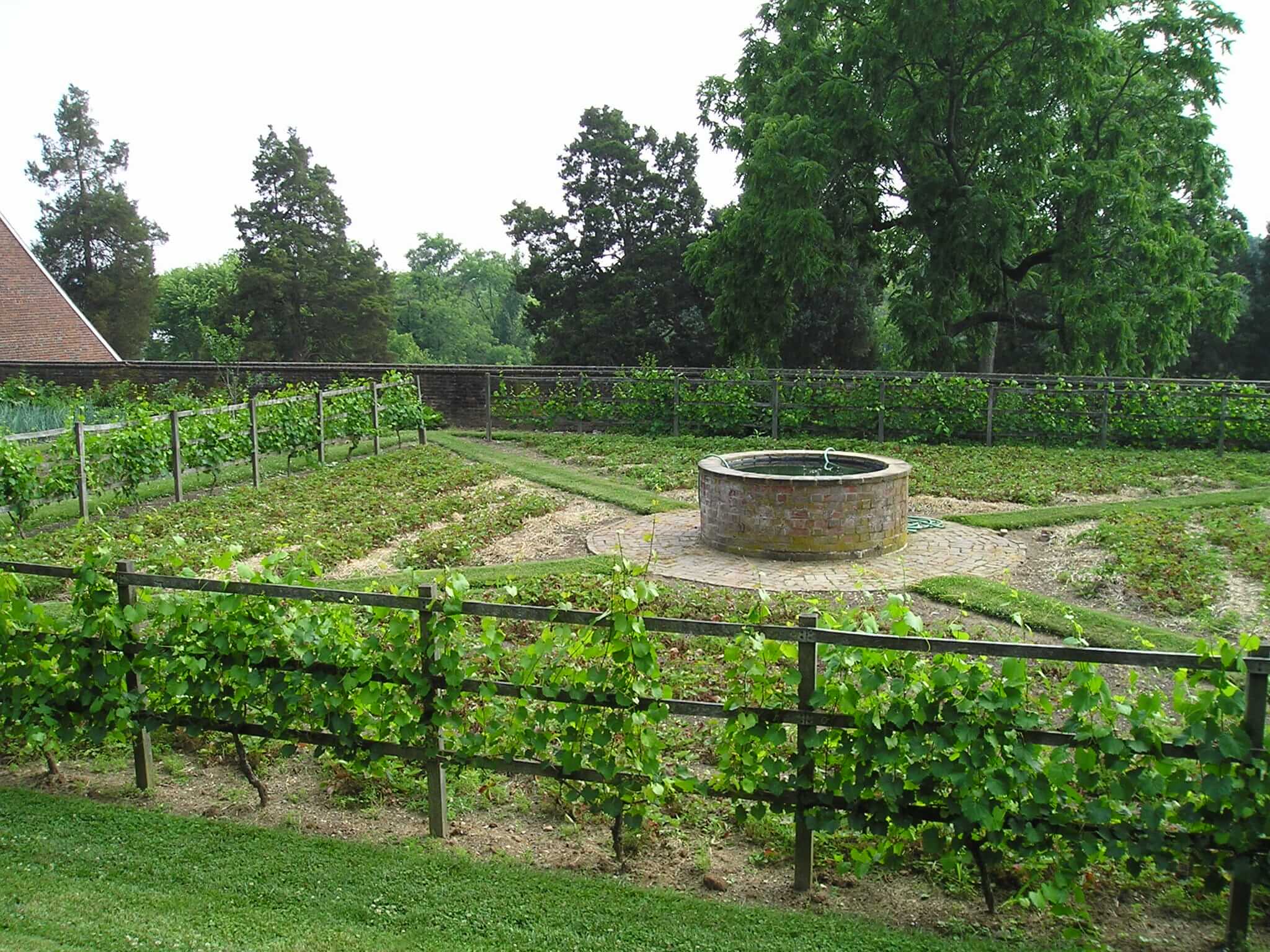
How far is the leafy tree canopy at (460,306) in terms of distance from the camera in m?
59.9

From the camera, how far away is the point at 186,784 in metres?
4.70

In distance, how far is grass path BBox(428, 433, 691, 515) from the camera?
11773mm

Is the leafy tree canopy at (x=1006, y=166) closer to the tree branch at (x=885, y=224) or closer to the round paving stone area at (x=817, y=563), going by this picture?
the tree branch at (x=885, y=224)

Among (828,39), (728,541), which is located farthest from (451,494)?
(828,39)

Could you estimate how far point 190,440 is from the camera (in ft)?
40.6

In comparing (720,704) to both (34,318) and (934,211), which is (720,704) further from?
(34,318)

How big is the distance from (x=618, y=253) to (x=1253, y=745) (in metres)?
31.7

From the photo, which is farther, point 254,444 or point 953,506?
point 254,444

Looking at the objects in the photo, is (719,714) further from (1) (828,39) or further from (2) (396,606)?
(1) (828,39)

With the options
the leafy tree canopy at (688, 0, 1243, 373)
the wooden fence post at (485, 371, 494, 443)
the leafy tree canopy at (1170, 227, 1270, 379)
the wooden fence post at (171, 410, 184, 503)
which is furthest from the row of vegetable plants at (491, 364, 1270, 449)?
the leafy tree canopy at (1170, 227, 1270, 379)

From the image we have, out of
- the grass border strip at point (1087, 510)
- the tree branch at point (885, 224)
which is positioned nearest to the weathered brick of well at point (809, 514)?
the grass border strip at point (1087, 510)

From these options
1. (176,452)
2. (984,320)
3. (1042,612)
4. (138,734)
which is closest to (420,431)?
(176,452)

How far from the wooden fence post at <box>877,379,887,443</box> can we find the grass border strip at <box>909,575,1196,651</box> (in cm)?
933

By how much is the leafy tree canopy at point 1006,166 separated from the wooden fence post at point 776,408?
16.2 feet
